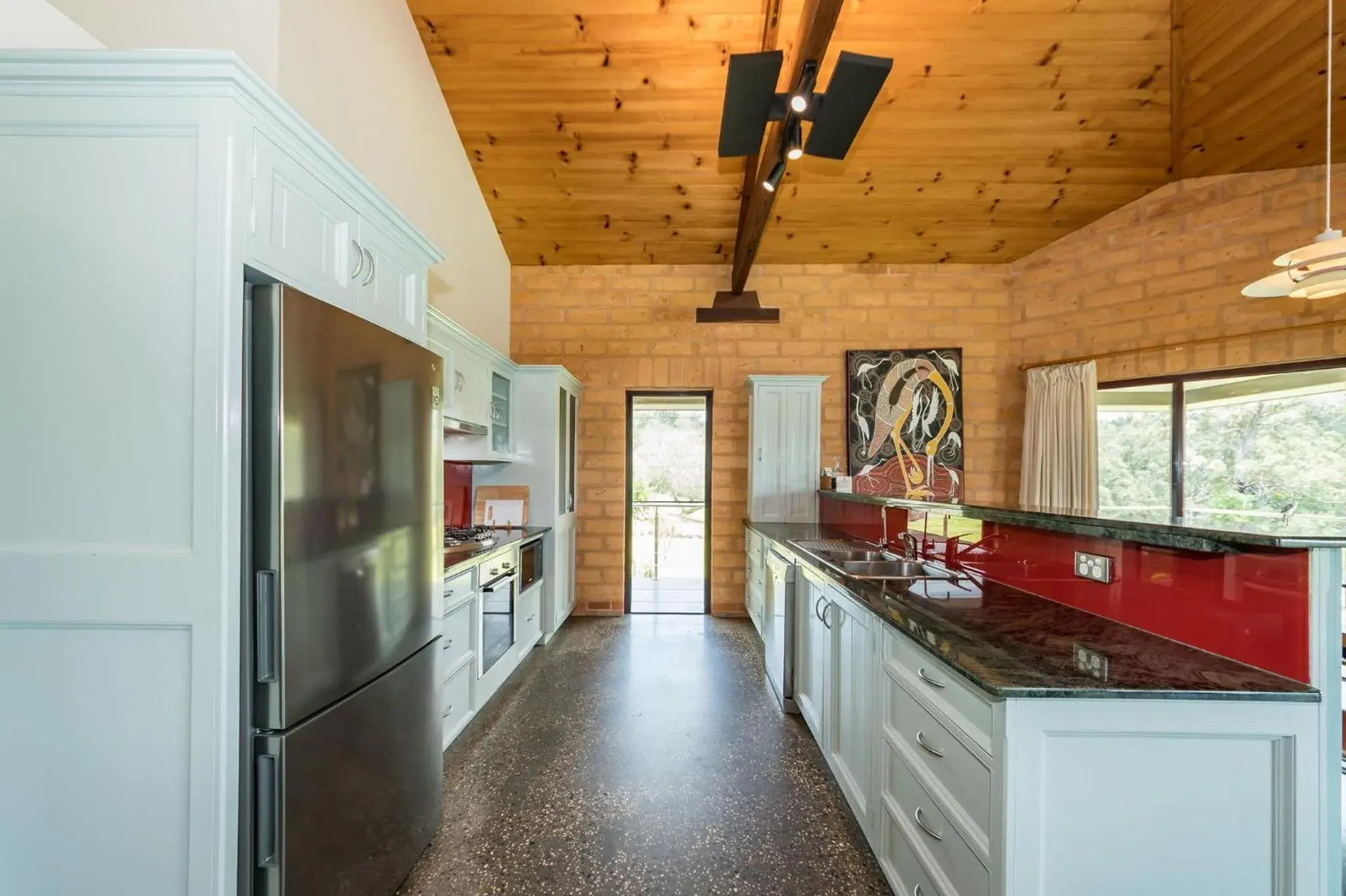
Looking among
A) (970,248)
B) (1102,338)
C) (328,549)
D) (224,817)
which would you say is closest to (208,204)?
(328,549)

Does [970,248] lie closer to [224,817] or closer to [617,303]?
[617,303]

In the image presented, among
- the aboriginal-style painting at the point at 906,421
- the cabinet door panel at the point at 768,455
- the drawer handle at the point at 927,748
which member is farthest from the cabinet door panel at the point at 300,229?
the aboriginal-style painting at the point at 906,421

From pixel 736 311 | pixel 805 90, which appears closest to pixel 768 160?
pixel 805 90

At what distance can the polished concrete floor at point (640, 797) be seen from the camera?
1715 millimetres

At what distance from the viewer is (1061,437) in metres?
4.03

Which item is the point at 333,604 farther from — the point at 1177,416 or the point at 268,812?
the point at 1177,416

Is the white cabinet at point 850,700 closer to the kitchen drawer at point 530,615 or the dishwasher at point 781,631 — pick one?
the dishwasher at point 781,631

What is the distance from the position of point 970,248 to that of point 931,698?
13.5 feet

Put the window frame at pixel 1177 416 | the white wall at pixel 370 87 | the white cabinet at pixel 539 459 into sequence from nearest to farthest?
the white wall at pixel 370 87 < the window frame at pixel 1177 416 < the white cabinet at pixel 539 459

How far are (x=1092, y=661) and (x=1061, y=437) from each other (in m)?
3.52

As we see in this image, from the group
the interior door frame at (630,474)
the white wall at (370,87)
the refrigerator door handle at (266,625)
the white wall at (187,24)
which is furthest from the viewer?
the interior door frame at (630,474)

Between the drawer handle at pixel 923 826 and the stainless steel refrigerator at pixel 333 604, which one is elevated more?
the stainless steel refrigerator at pixel 333 604

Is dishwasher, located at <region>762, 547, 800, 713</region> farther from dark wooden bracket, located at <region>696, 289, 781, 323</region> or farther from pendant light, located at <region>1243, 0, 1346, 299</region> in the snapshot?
pendant light, located at <region>1243, 0, 1346, 299</region>

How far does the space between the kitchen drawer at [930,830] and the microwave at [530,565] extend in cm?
224
